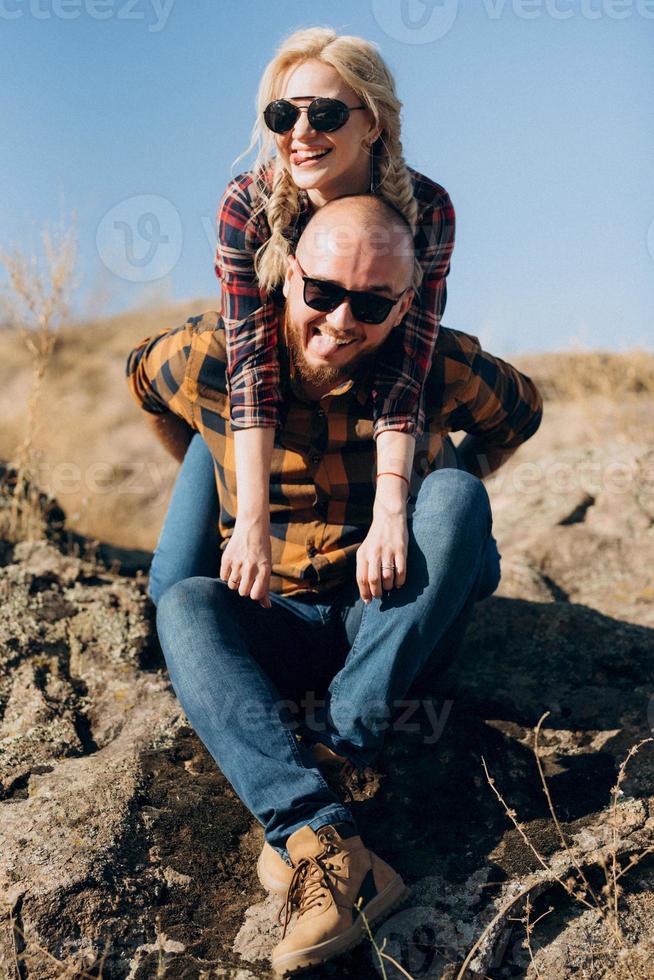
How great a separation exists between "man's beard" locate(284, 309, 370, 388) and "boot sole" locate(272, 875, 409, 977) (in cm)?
139

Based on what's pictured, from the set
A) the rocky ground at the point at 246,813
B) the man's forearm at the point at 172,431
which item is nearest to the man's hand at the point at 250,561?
the rocky ground at the point at 246,813

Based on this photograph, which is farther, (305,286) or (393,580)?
(305,286)

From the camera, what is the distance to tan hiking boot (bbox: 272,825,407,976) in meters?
2.15

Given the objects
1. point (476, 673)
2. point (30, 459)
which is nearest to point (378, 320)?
point (476, 673)

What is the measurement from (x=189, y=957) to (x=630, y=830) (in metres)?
1.17

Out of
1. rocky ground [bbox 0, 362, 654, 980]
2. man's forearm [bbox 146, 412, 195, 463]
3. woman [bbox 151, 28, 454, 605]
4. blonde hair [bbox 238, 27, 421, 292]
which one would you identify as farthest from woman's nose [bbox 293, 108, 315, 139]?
rocky ground [bbox 0, 362, 654, 980]

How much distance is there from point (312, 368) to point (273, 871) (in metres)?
1.38

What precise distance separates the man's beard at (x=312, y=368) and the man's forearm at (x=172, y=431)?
646 millimetres

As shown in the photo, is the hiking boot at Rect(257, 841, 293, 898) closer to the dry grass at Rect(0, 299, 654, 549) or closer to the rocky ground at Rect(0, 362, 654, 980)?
the rocky ground at Rect(0, 362, 654, 980)

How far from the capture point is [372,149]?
3008mm

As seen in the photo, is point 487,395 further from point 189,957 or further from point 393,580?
point 189,957

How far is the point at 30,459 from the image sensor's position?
4.58 metres

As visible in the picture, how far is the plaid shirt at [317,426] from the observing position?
2.91 m

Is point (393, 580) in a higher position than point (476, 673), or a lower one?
higher
